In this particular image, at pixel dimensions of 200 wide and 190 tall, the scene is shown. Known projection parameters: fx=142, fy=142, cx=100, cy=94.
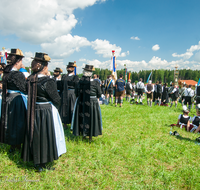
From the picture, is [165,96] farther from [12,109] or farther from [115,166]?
[12,109]

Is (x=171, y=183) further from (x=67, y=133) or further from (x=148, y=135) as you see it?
(x=67, y=133)

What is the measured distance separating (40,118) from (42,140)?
406 millimetres

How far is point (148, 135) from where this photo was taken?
5141 mm

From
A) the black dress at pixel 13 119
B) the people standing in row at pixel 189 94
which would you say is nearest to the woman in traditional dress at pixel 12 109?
the black dress at pixel 13 119

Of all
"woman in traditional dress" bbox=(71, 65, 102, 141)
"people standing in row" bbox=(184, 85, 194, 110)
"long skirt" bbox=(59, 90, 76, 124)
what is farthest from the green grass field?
"people standing in row" bbox=(184, 85, 194, 110)

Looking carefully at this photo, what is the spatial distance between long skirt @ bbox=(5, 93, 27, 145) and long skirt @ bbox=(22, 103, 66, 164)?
65 centimetres

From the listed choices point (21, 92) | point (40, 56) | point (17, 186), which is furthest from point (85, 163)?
point (40, 56)

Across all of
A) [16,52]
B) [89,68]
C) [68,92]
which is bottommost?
[68,92]

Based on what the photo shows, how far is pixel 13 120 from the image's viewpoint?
3.15 metres

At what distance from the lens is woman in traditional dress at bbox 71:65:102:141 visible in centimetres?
399

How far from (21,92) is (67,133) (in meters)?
2.20

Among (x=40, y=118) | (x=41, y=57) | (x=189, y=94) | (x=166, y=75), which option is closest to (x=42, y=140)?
(x=40, y=118)

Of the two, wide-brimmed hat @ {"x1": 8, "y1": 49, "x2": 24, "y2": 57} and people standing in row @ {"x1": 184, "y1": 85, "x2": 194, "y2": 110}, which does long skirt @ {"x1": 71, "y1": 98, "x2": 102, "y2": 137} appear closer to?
wide-brimmed hat @ {"x1": 8, "y1": 49, "x2": 24, "y2": 57}

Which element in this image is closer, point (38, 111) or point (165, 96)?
point (38, 111)
